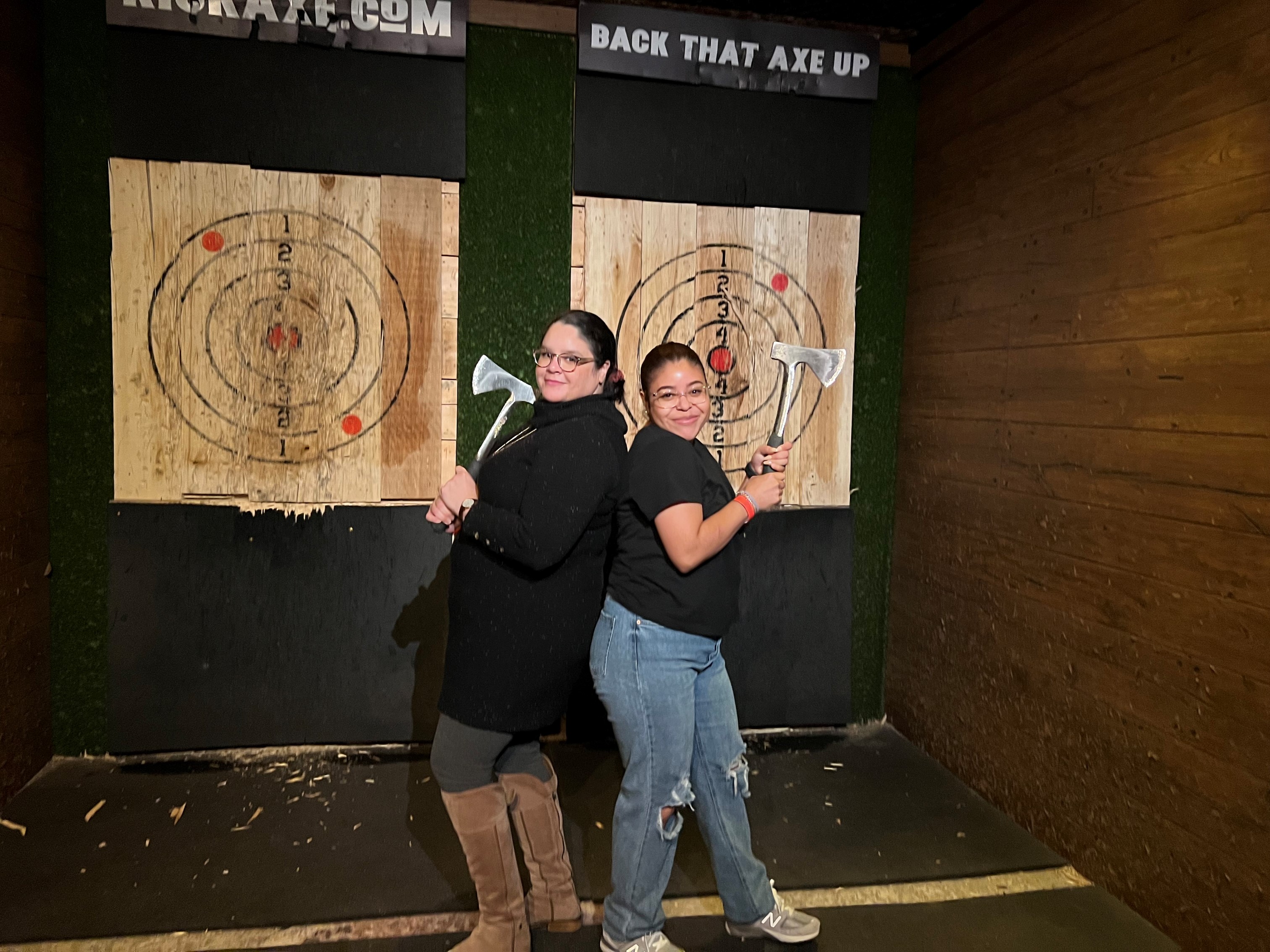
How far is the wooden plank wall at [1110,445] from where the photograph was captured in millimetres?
1825

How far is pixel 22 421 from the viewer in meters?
2.57

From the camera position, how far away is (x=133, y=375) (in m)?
2.77

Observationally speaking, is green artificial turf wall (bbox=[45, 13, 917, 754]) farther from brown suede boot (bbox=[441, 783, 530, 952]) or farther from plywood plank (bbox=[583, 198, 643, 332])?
brown suede boot (bbox=[441, 783, 530, 952])

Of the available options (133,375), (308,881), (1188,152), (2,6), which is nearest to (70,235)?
(133,375)

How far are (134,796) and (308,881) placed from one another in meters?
0.81

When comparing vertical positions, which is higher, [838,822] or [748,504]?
[748,504]

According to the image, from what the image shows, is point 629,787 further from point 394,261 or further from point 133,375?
point 133,375

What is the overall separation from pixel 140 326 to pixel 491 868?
213cm

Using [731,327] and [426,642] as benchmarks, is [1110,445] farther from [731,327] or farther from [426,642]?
[426,642]

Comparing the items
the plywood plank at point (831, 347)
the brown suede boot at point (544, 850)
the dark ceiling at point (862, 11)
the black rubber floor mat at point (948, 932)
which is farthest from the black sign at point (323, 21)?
the black rubber floor mat at point (948, 932)

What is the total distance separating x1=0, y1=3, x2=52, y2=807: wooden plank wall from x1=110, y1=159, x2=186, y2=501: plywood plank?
0.70 feet

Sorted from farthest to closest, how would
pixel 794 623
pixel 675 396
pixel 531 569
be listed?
pixel 794 623
pixel 675 396
pixel 531 569

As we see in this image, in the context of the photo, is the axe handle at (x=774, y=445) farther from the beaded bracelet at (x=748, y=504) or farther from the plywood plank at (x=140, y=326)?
the plywood plank at (x=140, y=326)

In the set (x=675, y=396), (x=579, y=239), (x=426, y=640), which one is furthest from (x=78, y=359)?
(x=675, y=396)
